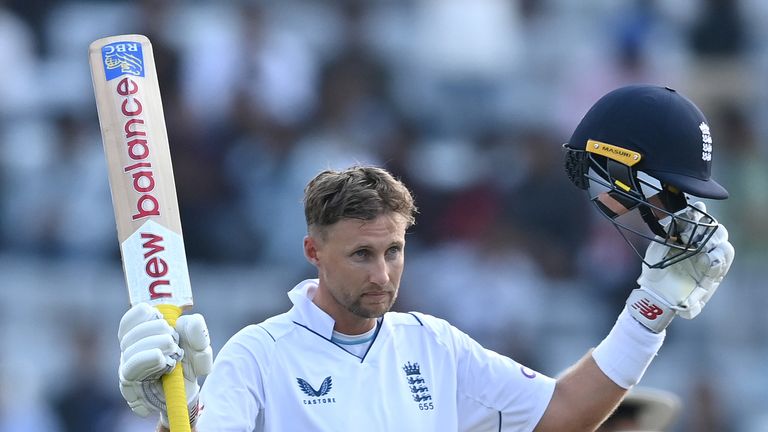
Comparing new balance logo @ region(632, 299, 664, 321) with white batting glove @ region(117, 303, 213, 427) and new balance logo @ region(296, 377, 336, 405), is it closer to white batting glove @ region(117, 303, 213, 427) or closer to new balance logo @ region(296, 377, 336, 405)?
new balance logo @ region(296, 377, 336, 405)

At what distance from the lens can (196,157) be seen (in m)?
9.35

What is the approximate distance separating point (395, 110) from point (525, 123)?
0.94m

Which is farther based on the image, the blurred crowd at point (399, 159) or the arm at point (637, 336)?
the blurred crowd at point (399, 159)

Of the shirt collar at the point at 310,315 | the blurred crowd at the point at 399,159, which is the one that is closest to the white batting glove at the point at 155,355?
the shirt collar at the point at 310,315

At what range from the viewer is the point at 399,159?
9.68m

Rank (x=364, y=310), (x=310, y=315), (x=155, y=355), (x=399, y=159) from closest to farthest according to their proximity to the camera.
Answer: (x=155, y=355)
(x=364, y=310)
(x=310, y=315)
(x=399, y=159)

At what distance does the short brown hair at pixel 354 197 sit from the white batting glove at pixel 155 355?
548 mm

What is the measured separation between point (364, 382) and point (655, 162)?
110 centimetres

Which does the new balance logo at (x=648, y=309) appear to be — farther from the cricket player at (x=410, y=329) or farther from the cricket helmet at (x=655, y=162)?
the cricket helmet at (x=655, y=162)

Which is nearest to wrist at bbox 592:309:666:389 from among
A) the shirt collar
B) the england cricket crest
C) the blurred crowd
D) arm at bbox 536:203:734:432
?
arm at bbox 536:203:734:432

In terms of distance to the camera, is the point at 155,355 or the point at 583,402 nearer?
the point at 155,355

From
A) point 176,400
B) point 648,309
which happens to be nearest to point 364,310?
point 176,400

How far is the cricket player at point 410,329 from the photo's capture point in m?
4.38

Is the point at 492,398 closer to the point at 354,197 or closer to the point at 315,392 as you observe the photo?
the point at 315,392
